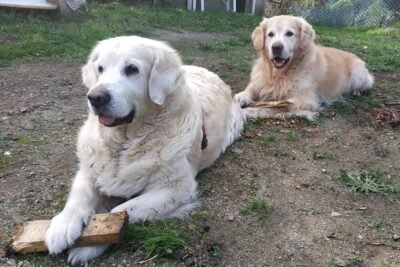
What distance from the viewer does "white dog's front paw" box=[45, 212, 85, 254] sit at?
2305 mm

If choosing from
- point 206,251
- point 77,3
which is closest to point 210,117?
point 206,251

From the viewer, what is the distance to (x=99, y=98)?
253cm

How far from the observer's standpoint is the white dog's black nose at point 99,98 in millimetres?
2529

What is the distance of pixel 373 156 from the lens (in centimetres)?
383

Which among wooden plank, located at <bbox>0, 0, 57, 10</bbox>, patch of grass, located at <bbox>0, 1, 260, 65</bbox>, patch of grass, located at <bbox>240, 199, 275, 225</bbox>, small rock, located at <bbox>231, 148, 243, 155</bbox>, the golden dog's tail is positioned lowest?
small rock, located at <bbox>231, 148, 243, 155</bbox>

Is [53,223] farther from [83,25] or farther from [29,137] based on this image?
[83,25]

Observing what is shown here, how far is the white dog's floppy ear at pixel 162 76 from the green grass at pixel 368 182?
141 cm

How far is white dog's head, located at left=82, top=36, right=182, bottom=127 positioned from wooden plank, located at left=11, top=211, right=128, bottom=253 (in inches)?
23.1

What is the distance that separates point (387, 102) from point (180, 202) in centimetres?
337

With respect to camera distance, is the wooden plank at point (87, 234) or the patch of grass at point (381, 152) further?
the patch of grass at point (381, 152)

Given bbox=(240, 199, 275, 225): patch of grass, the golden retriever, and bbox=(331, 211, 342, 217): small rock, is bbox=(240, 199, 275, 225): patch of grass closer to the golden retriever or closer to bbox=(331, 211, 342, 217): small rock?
bbox=(331, 211, 342, 217): small rock

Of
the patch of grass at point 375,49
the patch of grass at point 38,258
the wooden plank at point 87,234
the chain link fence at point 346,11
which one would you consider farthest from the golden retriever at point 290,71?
the chain link fence at point 346,11

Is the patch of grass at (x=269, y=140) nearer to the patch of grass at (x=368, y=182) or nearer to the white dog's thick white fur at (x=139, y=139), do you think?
the patch of grass at (x=368, y=182)

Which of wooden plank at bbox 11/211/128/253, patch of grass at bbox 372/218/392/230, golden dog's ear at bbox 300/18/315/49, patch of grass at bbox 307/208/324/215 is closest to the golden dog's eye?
golden dog's ear at bbox 300/18/315/49
